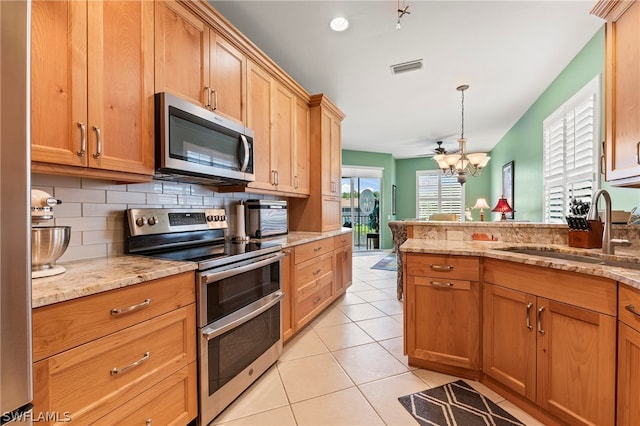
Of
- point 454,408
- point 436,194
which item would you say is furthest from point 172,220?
point 436,194

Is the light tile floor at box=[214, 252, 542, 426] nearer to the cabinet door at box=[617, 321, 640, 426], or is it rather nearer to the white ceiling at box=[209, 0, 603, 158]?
the cabinet door at box=[617, 321, 640, 426]

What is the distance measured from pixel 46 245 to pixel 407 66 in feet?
10.6

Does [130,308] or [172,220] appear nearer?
[130,308]

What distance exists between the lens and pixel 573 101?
9.64 ft

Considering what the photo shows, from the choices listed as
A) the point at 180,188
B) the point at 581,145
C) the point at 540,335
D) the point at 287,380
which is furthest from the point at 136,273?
the point at 581,145

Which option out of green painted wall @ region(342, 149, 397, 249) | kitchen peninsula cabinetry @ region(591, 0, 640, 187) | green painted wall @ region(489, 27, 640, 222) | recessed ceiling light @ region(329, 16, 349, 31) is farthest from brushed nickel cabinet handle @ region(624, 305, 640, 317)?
green painted wall @ region(342, 149, 397, 249)

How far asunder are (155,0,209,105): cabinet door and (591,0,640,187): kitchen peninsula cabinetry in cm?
238

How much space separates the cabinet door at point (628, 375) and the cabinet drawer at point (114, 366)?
1.89 metres

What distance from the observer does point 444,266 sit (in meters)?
1.88

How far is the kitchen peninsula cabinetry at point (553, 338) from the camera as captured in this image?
1.26 m

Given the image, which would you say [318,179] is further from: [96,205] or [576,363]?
[576,363]

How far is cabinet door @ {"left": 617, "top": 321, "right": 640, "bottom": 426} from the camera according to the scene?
112cm

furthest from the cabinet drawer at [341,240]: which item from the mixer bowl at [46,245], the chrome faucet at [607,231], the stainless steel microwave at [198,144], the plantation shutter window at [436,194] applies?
the plantation shutter window at [436,194]

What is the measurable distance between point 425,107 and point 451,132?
1.72 meters
